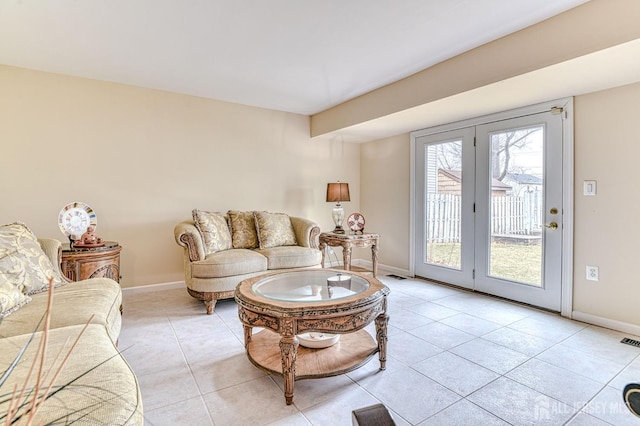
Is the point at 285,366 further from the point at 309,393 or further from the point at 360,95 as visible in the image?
the point at 360,95

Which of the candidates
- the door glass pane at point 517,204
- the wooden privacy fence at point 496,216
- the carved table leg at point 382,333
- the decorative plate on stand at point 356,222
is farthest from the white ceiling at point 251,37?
the carved table leg at point 382,333

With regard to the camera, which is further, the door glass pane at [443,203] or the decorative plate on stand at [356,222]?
the decorative plate on stand at [356,222]

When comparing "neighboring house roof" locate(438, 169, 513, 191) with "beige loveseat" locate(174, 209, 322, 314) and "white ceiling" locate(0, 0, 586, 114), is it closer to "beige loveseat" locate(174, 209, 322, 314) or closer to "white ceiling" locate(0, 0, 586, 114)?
"white ceiling" locate(0, 0, 586, 114)

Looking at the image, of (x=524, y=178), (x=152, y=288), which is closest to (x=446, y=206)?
(x=524, y=178)

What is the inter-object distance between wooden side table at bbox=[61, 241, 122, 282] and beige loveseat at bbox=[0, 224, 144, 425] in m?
0.32

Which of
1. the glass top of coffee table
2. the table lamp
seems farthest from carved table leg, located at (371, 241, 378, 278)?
the glass top of coffee table

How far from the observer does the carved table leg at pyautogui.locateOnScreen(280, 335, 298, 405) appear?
68.3 inches

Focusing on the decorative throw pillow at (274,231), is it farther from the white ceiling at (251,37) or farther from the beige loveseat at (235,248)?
the white ceiling at (251,37)

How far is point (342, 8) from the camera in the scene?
7.21ft

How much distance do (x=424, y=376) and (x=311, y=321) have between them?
860 millimetres

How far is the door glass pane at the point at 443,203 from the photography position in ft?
13.1

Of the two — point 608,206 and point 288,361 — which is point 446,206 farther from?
point 288,361

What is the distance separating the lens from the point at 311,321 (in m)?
1.78

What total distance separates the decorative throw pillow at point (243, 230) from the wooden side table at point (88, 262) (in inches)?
48.1
